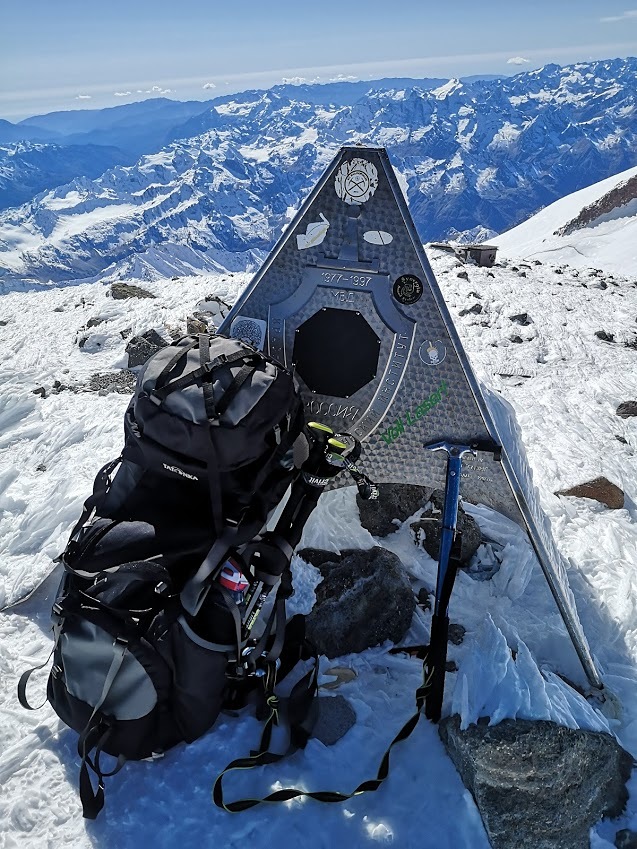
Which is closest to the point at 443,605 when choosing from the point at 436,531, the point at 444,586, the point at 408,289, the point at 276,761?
the point at 444,586

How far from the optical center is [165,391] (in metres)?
4.40

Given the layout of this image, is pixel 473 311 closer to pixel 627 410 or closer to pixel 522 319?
pixel 522 319

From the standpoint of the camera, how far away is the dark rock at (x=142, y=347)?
13.9m

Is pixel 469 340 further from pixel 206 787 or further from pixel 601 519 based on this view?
pixel 206 787

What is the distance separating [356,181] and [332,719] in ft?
15.2

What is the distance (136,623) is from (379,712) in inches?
91.2

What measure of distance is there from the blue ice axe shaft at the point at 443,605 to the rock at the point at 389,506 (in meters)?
1.55

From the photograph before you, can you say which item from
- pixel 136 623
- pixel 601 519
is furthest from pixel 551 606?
pixel 136 623

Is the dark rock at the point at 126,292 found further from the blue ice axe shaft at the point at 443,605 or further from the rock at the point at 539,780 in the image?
the rock at the point at 539,780

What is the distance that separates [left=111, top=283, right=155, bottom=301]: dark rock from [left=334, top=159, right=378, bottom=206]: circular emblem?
18.1 m

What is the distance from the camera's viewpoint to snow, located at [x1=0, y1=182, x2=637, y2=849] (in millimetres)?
4094

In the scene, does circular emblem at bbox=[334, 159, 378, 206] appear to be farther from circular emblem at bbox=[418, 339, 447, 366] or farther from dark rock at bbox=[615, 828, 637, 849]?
dark rock at bbox=[615, 828, 637, 849]

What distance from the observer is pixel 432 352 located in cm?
543

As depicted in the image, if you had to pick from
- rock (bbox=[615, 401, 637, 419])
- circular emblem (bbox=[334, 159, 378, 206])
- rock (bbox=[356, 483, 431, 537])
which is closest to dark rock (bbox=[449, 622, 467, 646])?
rock (bbox=[356, 483, 431, 537])
